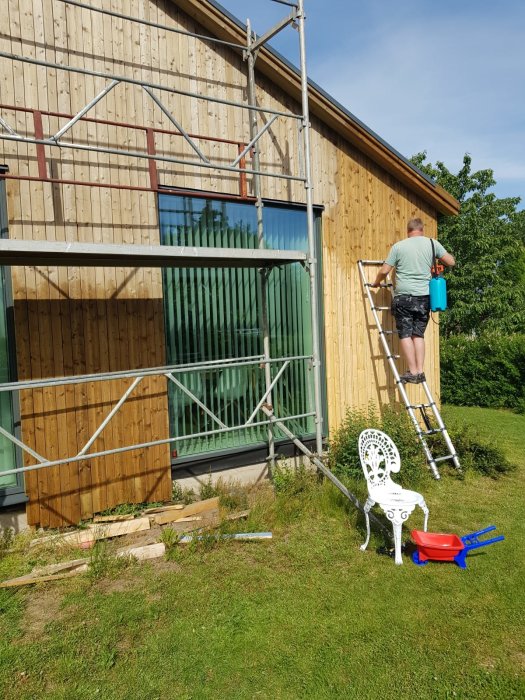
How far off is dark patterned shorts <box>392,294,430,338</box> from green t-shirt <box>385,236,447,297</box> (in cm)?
9

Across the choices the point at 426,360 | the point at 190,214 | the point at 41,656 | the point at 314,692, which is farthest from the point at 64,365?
the point at 426,360

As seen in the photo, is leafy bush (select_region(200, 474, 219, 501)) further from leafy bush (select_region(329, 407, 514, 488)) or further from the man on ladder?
the man on ladder

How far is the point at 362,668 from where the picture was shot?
114 inches

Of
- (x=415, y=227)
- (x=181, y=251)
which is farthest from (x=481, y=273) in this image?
(x=181, y=251)

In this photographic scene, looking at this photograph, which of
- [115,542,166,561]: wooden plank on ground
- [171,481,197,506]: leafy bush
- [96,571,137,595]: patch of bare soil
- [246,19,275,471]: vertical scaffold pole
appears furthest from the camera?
[246,19,275,471]: vertical scaffold pole

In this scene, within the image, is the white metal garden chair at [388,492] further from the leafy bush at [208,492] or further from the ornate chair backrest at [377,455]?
the leafy bush at [208,492]

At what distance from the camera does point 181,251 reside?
4.18 meters

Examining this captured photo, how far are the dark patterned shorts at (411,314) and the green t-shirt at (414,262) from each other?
9cm

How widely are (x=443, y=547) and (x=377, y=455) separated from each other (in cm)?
94

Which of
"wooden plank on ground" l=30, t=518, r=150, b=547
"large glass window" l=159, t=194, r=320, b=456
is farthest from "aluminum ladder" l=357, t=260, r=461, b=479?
"wooden plank on ground" l=30, t=518, r=150, b=547

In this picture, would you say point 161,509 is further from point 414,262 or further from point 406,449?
point 414,262

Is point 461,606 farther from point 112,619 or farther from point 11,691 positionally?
point 11,691

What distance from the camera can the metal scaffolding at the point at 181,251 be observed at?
13.0ft

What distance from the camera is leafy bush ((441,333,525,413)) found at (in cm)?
1173
